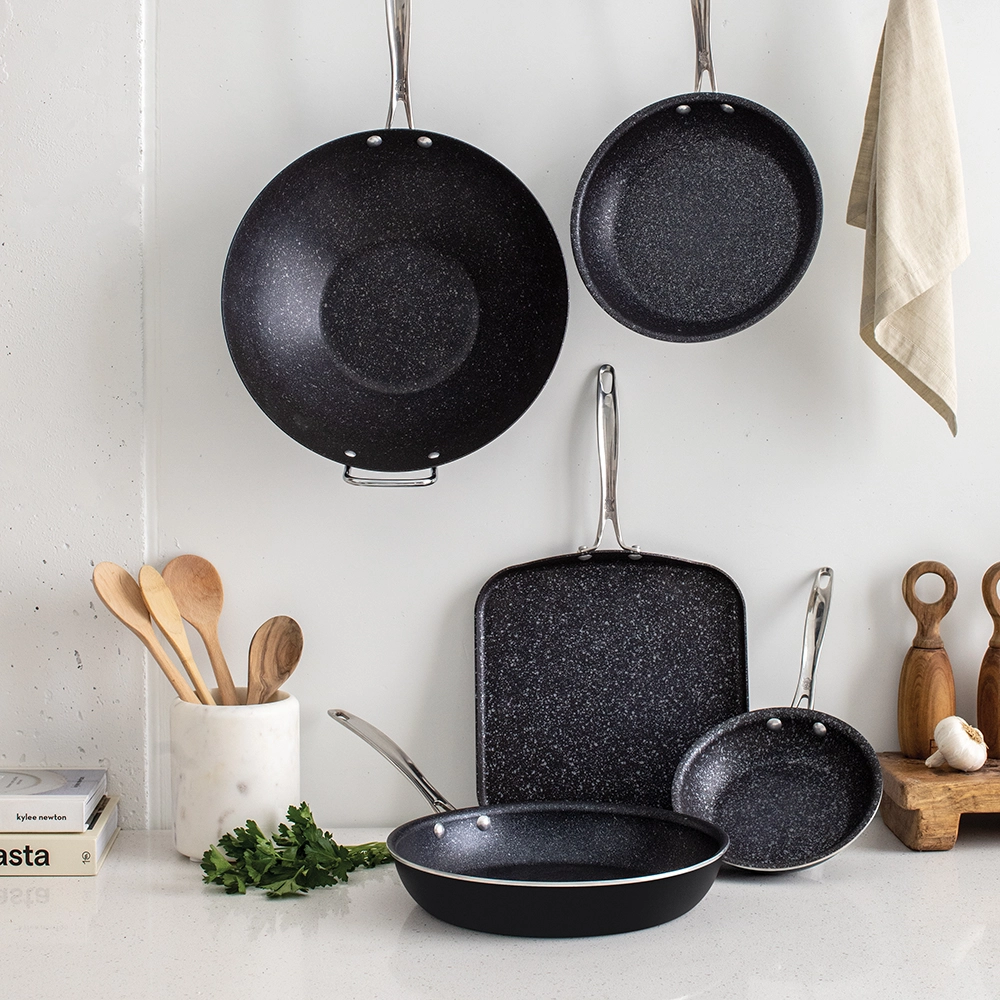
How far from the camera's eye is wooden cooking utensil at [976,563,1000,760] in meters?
1.14

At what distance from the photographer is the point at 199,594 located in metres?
1.14

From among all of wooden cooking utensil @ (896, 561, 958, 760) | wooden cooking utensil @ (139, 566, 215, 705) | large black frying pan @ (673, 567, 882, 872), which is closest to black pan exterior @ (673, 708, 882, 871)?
large black frying pan @ (673, 567, 882, 872)

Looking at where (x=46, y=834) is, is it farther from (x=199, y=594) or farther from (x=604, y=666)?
(x=604, y=666)

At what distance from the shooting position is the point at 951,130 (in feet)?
3.52

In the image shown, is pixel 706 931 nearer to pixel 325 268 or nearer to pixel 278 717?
pixel 278 717

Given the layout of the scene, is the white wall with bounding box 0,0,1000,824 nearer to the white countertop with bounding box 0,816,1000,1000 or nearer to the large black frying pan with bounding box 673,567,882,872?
the large black frying pan with bounding box 673,567,882,872

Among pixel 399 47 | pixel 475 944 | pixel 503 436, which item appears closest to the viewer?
pixel 475 944

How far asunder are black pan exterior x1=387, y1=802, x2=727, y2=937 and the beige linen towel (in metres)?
0.53

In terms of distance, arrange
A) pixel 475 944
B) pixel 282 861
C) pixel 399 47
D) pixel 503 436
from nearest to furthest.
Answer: pixel 475 944 → pixel 282 861 → pixel 399 47 → pixel 503 436

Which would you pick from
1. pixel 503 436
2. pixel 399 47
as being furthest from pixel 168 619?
pixel 399 47

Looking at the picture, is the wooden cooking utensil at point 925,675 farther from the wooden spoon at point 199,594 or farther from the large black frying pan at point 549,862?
the wooden spoon at point 199,594

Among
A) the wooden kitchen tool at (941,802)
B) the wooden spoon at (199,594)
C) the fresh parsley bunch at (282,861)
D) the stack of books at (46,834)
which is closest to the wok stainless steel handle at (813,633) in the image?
the wooden kitchen tool at (941,802)

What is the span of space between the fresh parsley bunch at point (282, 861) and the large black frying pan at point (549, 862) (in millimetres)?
79

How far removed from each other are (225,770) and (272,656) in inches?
5.3
